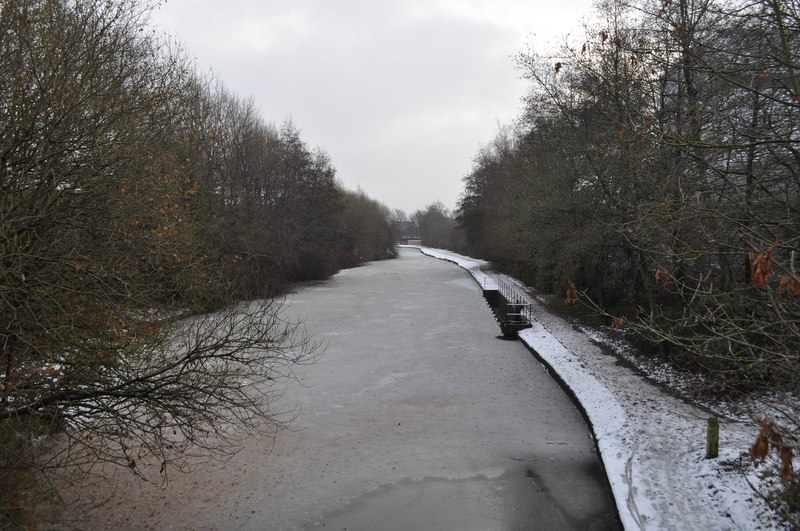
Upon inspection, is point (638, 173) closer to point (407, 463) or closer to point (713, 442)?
point (713, 442)

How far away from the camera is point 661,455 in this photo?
27.1 ft

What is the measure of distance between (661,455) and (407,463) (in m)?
3.99

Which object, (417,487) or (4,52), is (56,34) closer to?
(4,52)

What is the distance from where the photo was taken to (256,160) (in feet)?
116

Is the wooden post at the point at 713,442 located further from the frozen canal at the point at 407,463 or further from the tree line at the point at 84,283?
the tree line at the point at 84,283

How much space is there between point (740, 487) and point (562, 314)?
59.0 feet

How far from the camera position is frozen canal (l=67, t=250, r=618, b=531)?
24.0 feet

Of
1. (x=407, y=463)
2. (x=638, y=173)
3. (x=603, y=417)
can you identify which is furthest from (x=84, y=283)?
(x=638, y=173)

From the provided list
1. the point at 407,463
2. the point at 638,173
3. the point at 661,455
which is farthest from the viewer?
the point at 638,173

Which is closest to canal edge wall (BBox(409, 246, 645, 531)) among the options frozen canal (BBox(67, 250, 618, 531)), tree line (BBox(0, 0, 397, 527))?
frozen canal (BBox(67, 250, 618, 531))

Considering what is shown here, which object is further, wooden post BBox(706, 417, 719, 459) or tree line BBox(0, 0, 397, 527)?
wooden post BBox(706, 417, 719, 459)

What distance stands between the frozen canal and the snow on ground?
44cm

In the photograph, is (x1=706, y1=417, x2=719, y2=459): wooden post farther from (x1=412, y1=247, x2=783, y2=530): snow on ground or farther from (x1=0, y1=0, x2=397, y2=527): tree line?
(x1=0, y1=0, x2=397, y2=527): tree line

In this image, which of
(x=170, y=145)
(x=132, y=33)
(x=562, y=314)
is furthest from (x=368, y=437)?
(x=562, y=314)
